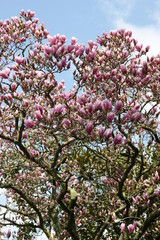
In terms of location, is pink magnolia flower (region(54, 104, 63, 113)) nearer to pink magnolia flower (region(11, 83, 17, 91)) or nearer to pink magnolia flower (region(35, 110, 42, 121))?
pink magnolia flower (region(35, 110, 42, 121))

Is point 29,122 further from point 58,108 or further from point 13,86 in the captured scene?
point 13,86

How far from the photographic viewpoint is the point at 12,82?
762 cm

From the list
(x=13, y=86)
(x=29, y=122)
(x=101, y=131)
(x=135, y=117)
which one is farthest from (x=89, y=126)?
(x=13, y=86)

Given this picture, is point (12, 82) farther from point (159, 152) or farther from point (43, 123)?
point (159, 152)

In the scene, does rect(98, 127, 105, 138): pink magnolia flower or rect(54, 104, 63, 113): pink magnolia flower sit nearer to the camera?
rect(98, 127, 105, 138): pink magnolia flower

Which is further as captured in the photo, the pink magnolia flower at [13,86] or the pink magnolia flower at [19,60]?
the pink magnolia flower at [19,60]

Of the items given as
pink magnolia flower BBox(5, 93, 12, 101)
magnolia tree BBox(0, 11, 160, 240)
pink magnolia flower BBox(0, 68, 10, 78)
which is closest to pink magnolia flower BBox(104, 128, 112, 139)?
magnolia tree BBox(0, 11, 160, 240)

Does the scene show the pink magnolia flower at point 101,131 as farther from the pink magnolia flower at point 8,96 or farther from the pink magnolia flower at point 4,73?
the pink magnolia flower at point 4,73

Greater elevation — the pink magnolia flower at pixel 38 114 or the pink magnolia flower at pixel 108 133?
the pink magnolia flower at pixel 38 114

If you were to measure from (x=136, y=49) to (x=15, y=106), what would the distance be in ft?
12.1

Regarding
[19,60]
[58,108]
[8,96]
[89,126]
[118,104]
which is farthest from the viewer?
[19,60]

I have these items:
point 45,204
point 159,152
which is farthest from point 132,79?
point 45,204

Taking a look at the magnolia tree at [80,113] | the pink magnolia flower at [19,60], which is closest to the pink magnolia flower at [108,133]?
the magnolia tree at [80,113]

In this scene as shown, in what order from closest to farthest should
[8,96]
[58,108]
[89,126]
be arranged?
1. [89,126]
2. [58,108]
3. [8,96]
